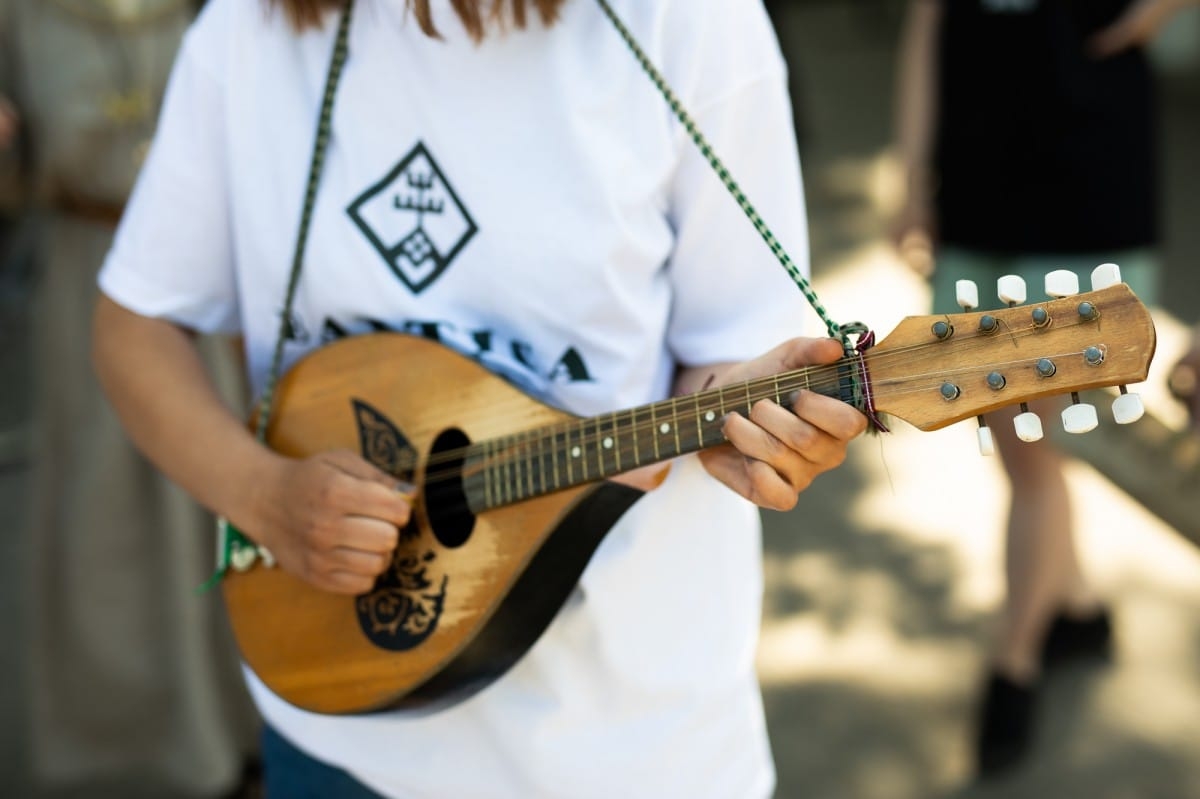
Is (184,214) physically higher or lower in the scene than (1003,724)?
higher

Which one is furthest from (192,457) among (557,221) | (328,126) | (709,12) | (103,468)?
(103,468)

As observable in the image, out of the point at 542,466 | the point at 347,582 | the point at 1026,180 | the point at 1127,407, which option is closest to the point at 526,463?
the point at 542,466

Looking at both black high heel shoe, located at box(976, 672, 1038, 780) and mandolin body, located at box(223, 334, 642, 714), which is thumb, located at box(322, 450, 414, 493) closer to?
mandolin body, located at box(223, 334, 642, 714)

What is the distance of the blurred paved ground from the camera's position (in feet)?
9.14

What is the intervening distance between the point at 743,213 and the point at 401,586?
0.54m

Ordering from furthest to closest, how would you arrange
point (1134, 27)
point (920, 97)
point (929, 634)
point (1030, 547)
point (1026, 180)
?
point (929, 634) → point (920, 97) → point (1030, 547) → point (1026, 180) → point (1134, 27)

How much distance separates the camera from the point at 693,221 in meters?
1.30

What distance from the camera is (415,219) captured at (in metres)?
1.36

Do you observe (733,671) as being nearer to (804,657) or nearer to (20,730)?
(804,657)

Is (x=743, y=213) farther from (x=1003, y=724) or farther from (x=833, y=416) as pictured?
(x=1003, y=724)

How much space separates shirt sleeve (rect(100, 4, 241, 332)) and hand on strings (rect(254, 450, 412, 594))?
0.28m

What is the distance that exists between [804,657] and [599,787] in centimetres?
192

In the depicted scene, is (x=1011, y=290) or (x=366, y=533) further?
A: (x=366, y=533)

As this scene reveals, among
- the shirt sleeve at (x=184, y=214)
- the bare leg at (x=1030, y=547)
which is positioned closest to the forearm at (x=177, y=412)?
the shirt sleeve at (x=184, y=214)
